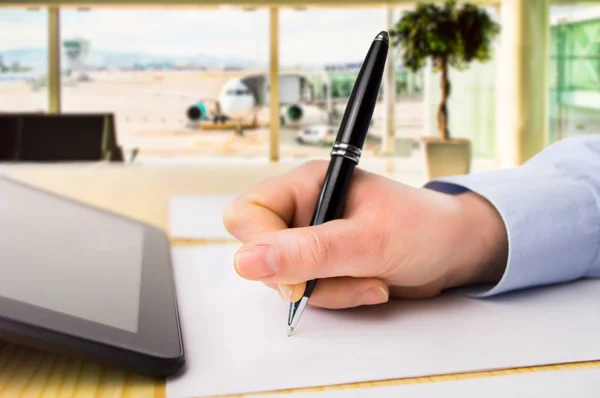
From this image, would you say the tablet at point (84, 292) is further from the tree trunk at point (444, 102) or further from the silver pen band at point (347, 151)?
the tree trunk at point (444, 102)

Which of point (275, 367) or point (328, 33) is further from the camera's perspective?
point (328, 33)

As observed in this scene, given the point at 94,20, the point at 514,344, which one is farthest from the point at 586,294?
the point at 94,20

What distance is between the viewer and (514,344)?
28 centimetres

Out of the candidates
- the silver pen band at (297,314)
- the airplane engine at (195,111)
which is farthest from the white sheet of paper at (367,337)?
the airplane engine at (195,111)

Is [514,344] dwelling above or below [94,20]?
below

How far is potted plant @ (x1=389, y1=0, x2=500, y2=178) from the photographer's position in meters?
3.50

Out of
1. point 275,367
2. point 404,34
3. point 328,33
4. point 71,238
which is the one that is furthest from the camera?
point 328,33

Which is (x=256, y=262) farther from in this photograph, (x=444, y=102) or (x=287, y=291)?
(x=444, y=102)

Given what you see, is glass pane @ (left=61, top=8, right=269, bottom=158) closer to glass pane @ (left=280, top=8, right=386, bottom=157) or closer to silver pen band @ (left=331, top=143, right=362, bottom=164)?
glass pane @ (left=280, top=8, right=386, bottom=157)

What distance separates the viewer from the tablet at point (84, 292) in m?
0.22

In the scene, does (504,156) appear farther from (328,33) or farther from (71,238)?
(71,238)

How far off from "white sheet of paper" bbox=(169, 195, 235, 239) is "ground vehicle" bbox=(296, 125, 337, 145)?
4068 millimetres

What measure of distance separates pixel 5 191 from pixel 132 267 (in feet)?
0.46

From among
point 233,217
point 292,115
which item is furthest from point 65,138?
point 233,217
